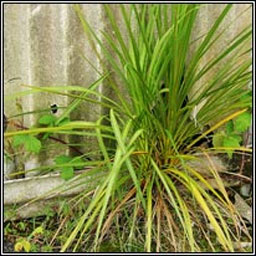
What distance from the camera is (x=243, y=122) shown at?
74.7 inches

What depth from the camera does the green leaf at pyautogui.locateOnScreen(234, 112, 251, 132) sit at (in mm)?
1896

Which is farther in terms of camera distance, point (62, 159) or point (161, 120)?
point (62, 159)

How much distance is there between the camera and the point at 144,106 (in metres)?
1.73

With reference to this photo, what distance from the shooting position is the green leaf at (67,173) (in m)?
1.89

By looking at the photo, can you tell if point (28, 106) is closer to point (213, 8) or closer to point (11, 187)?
point (11, 187)

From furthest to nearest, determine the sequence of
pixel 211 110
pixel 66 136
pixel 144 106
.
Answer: pixel 66 136 < pixel 211 110 < pixel 144 106

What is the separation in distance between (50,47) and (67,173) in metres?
0.44

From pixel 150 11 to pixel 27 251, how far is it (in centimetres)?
89

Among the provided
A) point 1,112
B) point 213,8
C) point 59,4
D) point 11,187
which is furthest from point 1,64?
point 213,8

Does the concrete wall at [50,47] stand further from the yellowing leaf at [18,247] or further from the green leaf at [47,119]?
the yellowing leaf at [18,247]

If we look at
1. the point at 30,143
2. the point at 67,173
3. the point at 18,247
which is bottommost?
the point at 18,247

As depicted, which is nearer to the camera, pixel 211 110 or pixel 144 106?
pixel 144 106

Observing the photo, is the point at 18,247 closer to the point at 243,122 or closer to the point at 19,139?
the point at 19,139

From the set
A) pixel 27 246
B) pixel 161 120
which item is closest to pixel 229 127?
pixel 161 120
